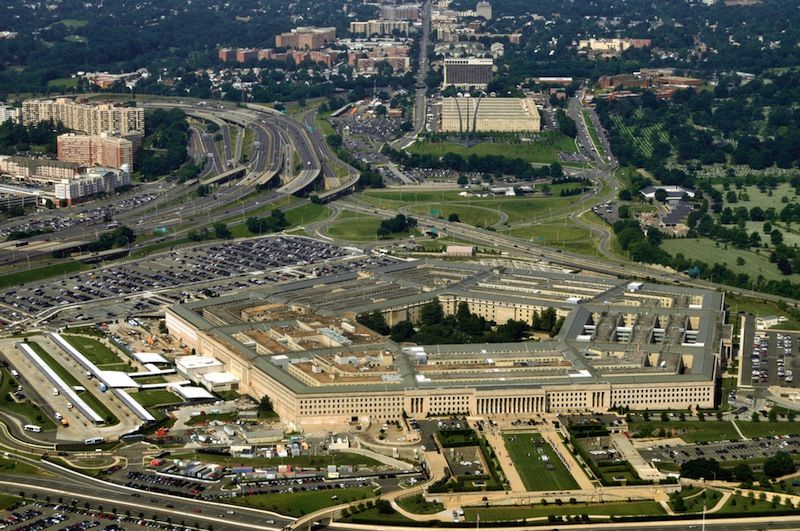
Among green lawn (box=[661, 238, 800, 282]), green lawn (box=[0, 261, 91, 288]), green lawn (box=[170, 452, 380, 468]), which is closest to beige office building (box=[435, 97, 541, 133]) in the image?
green lawn (box=[661, 238, 800, 282])

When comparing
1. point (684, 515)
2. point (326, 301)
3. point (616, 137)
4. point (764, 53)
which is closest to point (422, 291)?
point (326, 301)

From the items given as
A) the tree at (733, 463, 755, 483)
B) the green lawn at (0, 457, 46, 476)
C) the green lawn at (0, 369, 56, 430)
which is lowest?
the green lawn at (0, 369, 56, 430)

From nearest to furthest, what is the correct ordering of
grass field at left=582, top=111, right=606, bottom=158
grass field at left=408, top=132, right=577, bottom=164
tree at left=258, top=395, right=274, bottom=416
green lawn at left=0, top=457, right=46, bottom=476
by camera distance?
green lawn at left=0, top=457, right=46, bottom=476 → tree at left=258, top=395, right=274, bottom=416 → grass field at left=408, top=132, right=577, bottom=164 → grass field at left=582, top=111, right=606, bottom=158

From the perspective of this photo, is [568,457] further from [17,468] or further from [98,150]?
[98,150]

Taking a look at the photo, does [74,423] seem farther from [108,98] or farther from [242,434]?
[108,98]

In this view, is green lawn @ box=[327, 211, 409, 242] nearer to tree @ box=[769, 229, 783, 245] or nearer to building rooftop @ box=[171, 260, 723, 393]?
building rooftop @ box=[171, 260, 723, 393]

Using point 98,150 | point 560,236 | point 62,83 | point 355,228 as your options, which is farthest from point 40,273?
point 62,83

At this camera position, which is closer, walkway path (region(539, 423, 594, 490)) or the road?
walkway path (region(539, 423, 594, 490))
